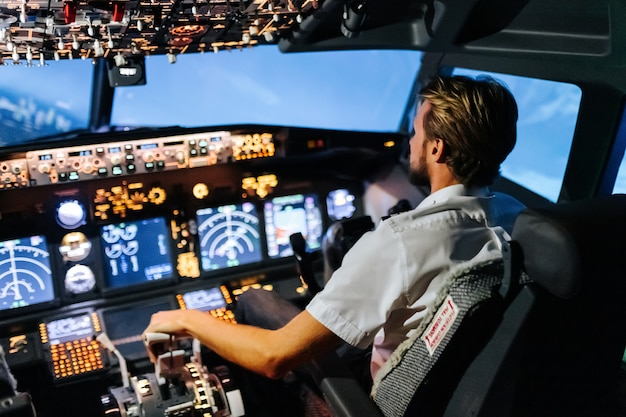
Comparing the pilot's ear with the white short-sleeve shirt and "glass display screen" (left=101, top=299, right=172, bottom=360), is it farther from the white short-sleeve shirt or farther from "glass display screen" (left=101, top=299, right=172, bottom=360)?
"glass display screen" (left=101, top=299, right=172, bottom=360)

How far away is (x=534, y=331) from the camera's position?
1.40 meters

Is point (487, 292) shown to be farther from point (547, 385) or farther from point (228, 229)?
point (228, 229)

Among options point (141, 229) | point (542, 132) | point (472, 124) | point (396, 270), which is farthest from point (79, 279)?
point (542, 132)

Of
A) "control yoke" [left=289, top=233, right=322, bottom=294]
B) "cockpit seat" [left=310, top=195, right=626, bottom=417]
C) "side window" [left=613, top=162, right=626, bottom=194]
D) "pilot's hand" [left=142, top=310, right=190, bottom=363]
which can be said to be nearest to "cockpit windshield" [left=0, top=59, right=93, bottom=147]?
"control yoke" [left=289, top=233, right=322, bottom=294]

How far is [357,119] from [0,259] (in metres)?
6.12

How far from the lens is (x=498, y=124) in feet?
5.94

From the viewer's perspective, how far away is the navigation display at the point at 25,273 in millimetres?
3002

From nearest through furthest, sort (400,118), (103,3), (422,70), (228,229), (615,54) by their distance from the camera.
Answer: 1. (103,3)
2. (615,54)
3. (228,229)
4. (422,70)
5. (400,118)

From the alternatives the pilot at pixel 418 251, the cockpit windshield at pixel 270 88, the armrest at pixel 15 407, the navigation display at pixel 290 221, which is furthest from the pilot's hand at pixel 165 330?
the cockpit windshield at pixel 270 88

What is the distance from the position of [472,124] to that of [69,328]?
208 cm

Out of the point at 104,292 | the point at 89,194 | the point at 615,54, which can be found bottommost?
the point at 104,292

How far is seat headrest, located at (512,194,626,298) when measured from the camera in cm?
130

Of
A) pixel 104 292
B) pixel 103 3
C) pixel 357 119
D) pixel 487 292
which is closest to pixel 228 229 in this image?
pixel 104 292

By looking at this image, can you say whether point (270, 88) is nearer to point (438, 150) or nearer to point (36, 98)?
point (36, 98)
